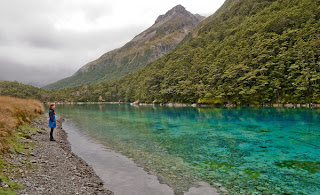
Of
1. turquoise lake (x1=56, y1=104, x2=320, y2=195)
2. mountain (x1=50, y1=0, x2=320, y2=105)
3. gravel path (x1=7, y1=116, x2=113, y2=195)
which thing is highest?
mountain (x1=50, y1=0, x2=320, y2=105)

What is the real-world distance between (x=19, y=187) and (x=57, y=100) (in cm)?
21631

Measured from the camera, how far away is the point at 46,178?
898 cm

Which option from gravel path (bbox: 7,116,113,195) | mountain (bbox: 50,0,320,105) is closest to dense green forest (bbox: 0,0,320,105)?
mountain (bbox: 50,0,320,105)

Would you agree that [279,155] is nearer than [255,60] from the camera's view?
Yes

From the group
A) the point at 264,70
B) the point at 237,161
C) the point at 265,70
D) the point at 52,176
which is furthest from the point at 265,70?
the point at 52,176

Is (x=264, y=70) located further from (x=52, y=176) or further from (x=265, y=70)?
(x=52, y=176)

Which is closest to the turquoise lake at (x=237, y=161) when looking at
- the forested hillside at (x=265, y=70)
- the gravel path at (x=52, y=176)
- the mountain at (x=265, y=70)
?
the gravel path at (x=52, y=176)

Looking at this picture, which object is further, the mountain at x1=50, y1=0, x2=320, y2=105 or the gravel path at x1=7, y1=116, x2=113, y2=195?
the mountain at x1=50, y1=0, x2=320, y2=105

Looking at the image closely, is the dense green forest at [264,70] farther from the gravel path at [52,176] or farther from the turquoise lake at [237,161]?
the gravel path at [52,176]

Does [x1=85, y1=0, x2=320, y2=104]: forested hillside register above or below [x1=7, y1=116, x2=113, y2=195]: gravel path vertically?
above

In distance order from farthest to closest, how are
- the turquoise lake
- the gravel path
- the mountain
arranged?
the mountain → the turquoise lake → the gravel path

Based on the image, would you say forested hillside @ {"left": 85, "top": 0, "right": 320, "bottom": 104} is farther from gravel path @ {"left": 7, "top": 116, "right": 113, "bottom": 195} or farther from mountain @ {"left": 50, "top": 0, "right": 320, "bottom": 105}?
gravel path @ {"left": 7, "top": 116, "right": 113, "bottom": 195}

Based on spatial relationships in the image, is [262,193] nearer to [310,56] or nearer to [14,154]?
[14,154]

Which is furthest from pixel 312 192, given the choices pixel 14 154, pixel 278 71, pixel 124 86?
pixel 124 86
